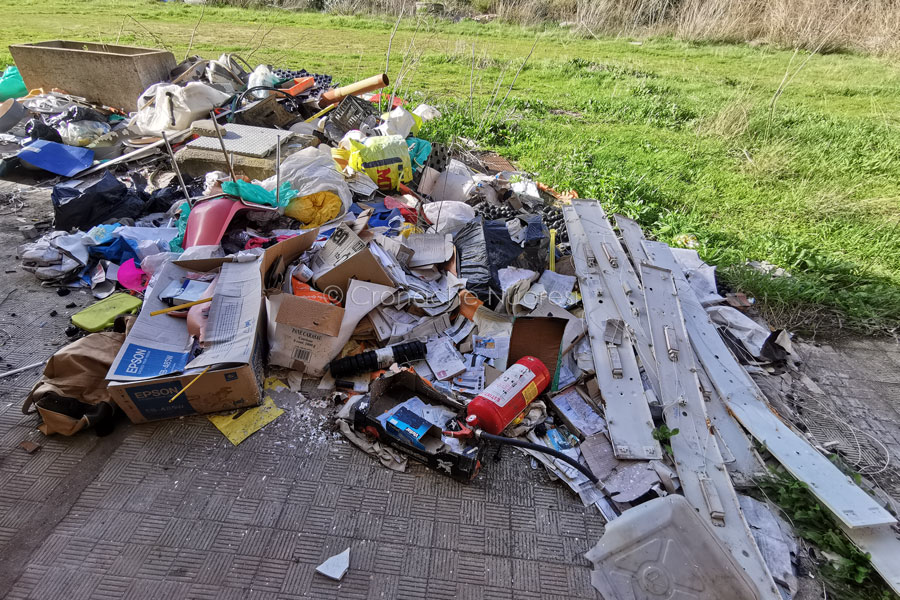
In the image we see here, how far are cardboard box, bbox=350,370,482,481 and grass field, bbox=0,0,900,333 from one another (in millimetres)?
3011

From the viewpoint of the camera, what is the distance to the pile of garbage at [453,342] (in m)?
2.31

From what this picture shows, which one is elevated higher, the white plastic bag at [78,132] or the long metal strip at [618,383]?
the white plastic bag at [78,132]

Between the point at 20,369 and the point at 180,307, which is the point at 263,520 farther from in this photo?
the point at 20,369

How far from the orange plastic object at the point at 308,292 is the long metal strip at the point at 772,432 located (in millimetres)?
2498

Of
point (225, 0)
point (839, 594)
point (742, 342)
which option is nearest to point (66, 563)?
point (839, 594)

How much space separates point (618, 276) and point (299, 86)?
211 inches

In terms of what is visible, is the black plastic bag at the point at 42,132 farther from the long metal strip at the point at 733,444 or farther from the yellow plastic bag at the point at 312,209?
the long metal strip at the point at 733,444

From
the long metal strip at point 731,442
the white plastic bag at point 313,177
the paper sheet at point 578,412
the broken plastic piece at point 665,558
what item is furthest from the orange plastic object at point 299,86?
the broken plastic piece at point 665,558

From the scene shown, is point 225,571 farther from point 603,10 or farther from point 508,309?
point 603,10

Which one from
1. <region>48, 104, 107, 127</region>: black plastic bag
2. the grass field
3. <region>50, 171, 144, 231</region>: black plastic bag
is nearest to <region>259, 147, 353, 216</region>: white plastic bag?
<region>50, 171, 144, 231</region>: black plastic bag

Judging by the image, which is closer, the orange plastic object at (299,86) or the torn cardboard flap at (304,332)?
the torn cardboard flap at (304,332)

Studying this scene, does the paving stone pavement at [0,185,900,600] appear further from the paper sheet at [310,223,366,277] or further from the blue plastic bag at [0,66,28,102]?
the blue plastic bag at [0,66,28,102]

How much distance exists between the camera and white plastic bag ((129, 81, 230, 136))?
5617mm

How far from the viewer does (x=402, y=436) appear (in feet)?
8.05
